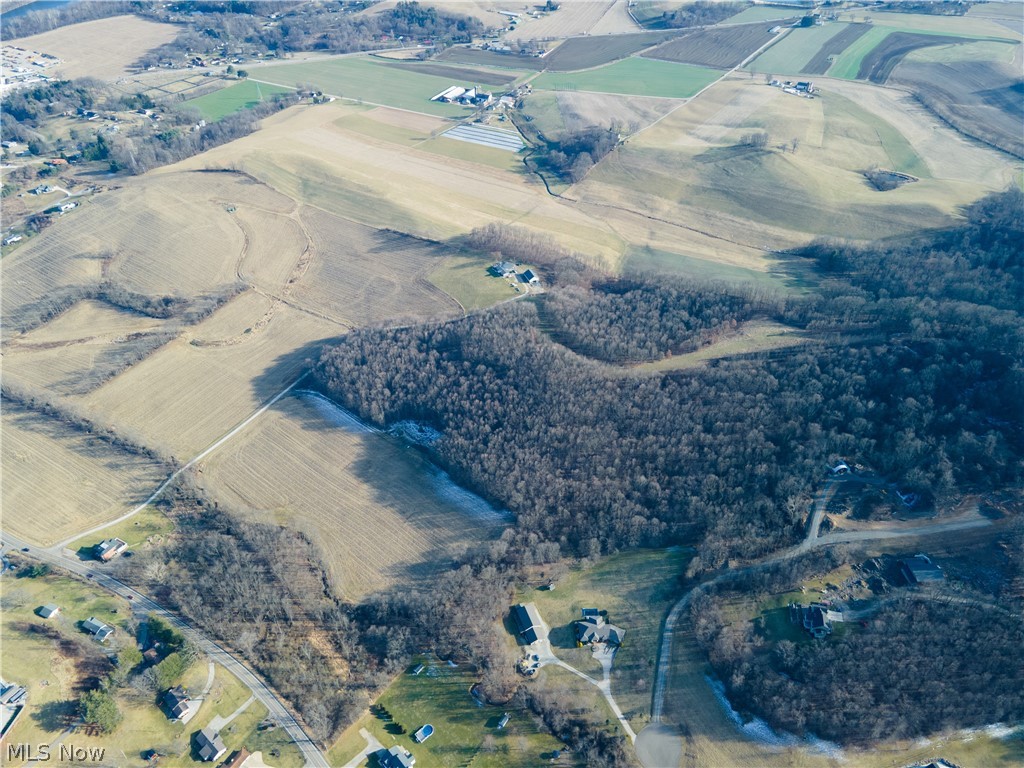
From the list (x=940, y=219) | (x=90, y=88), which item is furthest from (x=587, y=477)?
(x=90, y=88)

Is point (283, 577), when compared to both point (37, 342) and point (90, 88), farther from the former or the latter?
point (90, 88)

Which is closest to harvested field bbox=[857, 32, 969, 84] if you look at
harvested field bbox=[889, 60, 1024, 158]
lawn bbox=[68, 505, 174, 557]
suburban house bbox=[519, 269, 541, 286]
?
harvested field bbox=[889, 60, 1024, 158]

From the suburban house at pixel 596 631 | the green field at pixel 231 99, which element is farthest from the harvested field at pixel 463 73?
the suburban house at pixel 596 631

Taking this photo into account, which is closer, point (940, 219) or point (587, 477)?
point (587, 477)

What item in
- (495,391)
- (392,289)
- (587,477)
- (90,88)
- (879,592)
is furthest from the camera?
(90,88)

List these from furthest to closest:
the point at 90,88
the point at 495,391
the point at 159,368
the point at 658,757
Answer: the point at 90,88
the point at 159,368
the point at 495,391
the point at 658,757

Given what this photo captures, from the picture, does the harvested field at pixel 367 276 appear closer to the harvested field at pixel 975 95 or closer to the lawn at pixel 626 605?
the lawn at pixel 626 605

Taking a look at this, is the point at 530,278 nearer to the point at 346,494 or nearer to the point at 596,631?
the point at 346,494
